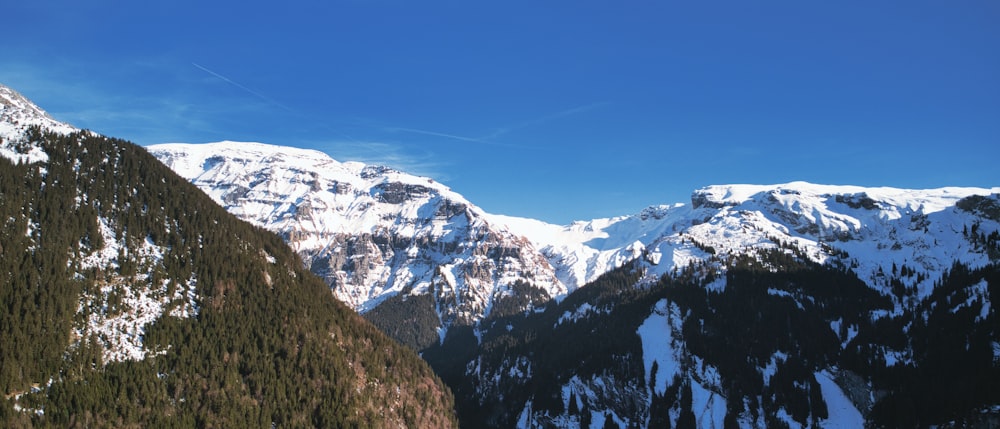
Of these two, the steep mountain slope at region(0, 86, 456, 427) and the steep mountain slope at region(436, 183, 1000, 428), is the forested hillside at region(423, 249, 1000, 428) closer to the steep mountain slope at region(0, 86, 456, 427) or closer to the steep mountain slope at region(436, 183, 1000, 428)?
the steep mountain slope at region(436, 183, 1000, 428)

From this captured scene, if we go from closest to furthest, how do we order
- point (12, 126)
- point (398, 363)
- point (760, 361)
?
1. point (12, 126)
2. point (398, 363)
3. point (760, 361)

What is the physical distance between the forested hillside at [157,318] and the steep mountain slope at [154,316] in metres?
0.25

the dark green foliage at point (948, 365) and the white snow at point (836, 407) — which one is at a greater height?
the dark green foliage at point (948, 365)

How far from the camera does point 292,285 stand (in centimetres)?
14188

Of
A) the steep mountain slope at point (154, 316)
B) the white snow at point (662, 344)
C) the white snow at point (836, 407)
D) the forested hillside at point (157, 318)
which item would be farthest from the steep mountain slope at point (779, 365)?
the forested hillside at point (157, 318)

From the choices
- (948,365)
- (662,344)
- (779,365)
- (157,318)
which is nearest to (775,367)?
(779,365)

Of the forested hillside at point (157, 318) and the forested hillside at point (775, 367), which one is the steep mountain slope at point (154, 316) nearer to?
the forested hillside at point (157, 318)

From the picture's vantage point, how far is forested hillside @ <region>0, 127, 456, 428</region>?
9219 centimetres

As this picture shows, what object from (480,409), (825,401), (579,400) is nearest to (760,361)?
(825,401)

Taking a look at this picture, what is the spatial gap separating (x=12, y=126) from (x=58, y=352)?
72.3 m

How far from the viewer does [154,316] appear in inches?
4272

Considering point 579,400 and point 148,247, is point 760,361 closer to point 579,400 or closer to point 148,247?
point 579,400

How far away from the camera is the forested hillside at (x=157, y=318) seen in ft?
302

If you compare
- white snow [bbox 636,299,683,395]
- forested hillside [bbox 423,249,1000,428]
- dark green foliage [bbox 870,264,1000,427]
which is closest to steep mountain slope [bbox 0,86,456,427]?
forested hillside [bbox 423,249,1000,428]
